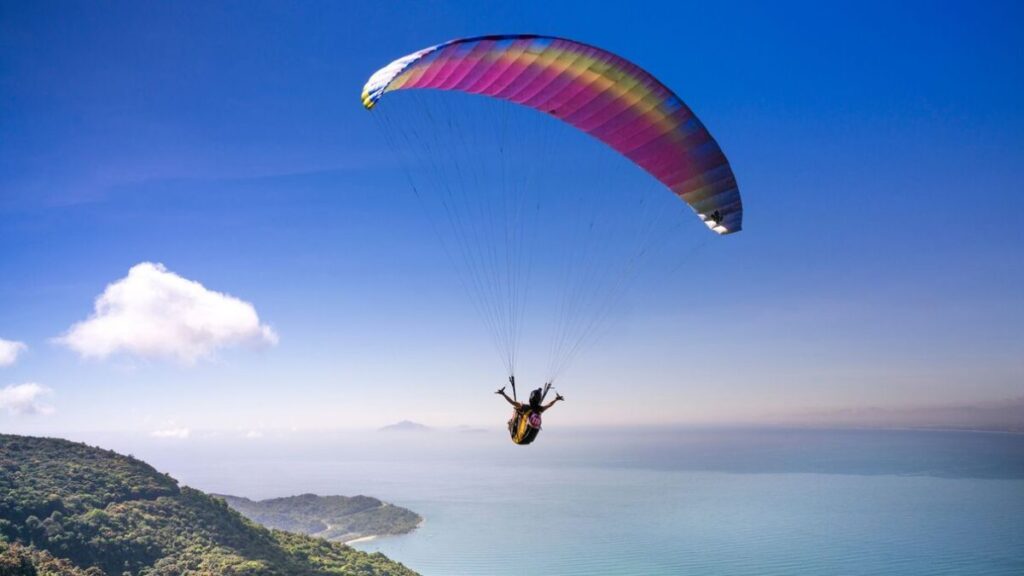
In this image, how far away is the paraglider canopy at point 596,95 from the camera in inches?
321

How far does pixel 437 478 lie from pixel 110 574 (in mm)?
173182

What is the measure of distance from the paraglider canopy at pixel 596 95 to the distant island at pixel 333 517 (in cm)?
8489

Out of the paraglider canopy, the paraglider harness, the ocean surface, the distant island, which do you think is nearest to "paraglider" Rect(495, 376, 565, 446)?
the paraglider harness

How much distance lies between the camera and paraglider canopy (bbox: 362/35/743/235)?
816cm

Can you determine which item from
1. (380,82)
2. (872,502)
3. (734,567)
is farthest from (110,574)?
(872,502)

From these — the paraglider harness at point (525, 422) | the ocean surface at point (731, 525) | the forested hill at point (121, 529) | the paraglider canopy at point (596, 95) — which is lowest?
the ocean surface at point (731, 525)

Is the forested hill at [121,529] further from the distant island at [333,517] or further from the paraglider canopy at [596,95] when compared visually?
the distant island at [333,517]

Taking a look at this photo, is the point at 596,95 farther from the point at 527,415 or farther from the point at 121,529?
the point at 121,529

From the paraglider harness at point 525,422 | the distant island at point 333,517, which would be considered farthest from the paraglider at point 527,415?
the distant island at point 333,517

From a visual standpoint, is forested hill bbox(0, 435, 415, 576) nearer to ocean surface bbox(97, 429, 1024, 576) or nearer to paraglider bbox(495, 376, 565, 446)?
paraglider bbox(495, 376, 565, 446)

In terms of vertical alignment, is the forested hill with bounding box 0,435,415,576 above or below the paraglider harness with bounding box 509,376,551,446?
→ below

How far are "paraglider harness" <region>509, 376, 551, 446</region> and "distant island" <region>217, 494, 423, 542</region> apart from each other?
82.8m

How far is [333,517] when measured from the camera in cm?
9594

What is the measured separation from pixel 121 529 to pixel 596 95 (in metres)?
34.4
